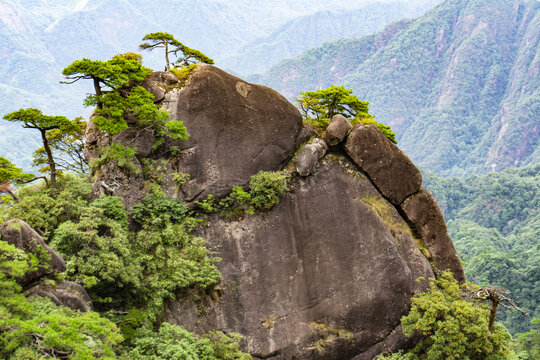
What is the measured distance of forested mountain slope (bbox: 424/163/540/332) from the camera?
52.1m

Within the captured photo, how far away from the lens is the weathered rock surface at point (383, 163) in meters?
19.1

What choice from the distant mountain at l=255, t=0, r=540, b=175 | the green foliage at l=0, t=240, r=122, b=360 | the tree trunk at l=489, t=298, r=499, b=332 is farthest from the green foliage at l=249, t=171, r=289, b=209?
the distant mountain at l=255, t=0, r=540, b=175

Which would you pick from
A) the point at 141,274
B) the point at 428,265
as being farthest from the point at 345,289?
the point at 141,274

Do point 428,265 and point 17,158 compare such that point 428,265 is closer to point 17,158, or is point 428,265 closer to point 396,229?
point 396,229

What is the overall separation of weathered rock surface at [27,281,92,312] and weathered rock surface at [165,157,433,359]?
5419 mm

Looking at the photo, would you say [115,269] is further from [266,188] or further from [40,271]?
[266,188]

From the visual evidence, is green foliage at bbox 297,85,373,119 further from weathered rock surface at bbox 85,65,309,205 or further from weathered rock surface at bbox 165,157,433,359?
weathered rock surface at bbox 165,157,433,359

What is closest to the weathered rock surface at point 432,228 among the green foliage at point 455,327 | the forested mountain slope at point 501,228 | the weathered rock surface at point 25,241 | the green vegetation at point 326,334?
the green foliage at point 455,327

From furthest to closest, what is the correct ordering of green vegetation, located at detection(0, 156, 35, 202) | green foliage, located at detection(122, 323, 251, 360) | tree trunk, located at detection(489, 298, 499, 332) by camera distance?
tree trunk, located at detection(489, 298, 499, 332) < green vegetation, located at detection(0, 156, 35, 202) < green foliage, located at detection(122, 323, 251, 360)

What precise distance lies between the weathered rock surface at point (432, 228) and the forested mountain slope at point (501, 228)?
36.7 meters

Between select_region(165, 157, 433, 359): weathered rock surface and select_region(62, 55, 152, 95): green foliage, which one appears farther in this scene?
select_region(165, 157, 433, 359): weathered rock surface

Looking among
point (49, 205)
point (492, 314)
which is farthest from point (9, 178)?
point (492, 314)

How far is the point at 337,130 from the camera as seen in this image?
19.2 meters

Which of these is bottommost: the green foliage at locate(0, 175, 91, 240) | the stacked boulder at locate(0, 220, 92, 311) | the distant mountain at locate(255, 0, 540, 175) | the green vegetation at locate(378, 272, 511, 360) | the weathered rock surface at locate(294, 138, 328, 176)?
the green vegetation at locate(378, 272, 511, 360)
